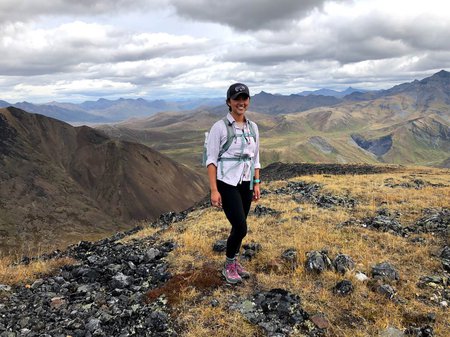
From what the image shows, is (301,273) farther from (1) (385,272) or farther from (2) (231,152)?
(2) (231,152)

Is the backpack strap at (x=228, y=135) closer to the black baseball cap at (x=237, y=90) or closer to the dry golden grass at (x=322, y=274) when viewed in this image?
the black baseball cap at (x=237, y=90)

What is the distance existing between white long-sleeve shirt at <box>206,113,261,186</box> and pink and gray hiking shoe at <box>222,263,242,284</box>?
2.16m

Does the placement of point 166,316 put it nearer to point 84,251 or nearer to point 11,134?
point 84,251

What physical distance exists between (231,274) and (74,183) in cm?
11833

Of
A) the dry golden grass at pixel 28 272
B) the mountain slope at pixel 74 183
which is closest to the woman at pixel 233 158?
the dry golden grass at pixel 28 272

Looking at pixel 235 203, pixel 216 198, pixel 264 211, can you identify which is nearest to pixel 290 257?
pixel 235 203

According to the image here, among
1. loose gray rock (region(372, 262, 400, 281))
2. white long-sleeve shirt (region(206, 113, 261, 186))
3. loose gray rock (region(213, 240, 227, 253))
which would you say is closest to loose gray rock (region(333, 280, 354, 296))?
loose gray rock (region(372, 262, 400, 281))

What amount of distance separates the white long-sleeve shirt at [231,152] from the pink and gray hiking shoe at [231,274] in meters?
2.16

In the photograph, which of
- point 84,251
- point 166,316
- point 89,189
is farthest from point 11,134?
point 166,316

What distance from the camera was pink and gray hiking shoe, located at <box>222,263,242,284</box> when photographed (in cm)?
799

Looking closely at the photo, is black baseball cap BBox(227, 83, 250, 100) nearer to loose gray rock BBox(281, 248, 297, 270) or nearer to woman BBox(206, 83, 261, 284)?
woman BBox(206, 83, 261, 284)

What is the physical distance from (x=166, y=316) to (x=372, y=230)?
8241 millimetres

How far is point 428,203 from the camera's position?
16.2m

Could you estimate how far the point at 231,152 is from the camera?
7.40 m
